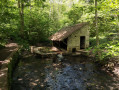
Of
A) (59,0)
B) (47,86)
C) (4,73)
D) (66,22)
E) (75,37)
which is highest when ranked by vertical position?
(59,0)

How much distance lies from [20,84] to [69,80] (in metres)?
3.27

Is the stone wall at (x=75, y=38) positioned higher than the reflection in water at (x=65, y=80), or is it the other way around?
the stone wall at (x=75, y=38)

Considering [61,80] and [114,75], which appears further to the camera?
[114,75]

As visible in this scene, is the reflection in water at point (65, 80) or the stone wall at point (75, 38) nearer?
the reflection in water at point (65, 80)

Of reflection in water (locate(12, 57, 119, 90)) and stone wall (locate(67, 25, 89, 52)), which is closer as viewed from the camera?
reflection in water (locate(12, 57, 119, 90))

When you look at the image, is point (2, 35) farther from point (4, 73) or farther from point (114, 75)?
point (114, 75)

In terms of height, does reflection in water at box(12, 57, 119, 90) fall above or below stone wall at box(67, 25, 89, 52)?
below

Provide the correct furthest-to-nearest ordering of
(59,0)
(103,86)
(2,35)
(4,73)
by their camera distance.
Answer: (59,0), (2,35), (103,86), (4,73)

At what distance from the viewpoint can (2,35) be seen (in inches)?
258

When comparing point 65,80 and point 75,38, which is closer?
point 65,80

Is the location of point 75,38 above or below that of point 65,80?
above

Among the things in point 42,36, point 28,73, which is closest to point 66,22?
point 42,36

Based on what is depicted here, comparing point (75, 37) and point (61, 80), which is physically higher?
point (75, 37)

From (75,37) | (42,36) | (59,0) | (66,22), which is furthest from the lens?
(59,0)
